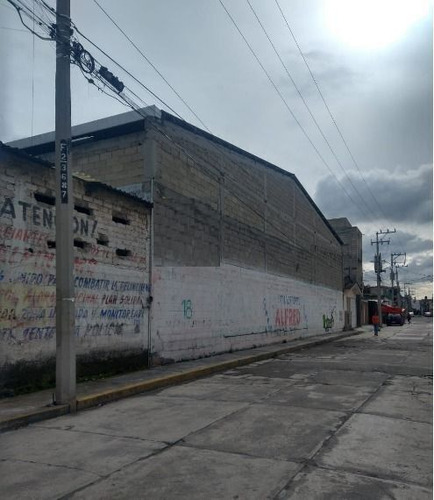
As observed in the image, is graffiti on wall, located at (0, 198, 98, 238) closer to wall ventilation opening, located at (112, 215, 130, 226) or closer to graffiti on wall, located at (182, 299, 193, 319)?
wall ventilation opening, located at (112, 215, 130, 226)

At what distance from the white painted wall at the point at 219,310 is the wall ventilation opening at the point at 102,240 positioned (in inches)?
84.5

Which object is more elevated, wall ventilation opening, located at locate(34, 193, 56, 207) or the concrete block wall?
wall ventilation opening, located at locate(34, 193, 56, 207)

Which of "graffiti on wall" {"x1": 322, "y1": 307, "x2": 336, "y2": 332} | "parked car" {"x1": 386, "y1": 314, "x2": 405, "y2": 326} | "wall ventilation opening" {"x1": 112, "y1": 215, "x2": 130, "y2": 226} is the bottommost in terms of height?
"parked car" {"x1": 386, "y1": 314, "x2": 405, "y2": 326}

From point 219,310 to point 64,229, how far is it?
901cm

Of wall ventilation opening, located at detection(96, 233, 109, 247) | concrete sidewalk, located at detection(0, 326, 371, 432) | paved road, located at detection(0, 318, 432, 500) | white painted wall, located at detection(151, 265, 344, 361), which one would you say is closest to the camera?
paved road, located at detection(0, 318, 432, 500)

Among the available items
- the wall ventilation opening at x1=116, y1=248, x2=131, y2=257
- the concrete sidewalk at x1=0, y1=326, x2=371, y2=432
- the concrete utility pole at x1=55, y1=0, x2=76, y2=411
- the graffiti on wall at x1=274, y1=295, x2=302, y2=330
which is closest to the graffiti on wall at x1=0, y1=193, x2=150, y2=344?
the wall ventilation opening at x1=116, y1=248, x2=131, y2=257

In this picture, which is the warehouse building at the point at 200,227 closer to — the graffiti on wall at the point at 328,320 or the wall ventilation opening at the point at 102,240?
the wall ventilation opening at the point at 102,240

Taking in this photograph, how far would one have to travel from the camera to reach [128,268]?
1231 cm

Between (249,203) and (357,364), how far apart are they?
790 centimetres

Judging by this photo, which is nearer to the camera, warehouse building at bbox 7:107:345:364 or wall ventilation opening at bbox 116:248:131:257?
wall ventilation opening at bbox 116:248:131:257

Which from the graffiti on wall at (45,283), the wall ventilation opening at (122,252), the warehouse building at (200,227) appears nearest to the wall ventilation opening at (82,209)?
the graffiti on wall at (45,283)

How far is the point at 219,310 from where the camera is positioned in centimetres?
1652

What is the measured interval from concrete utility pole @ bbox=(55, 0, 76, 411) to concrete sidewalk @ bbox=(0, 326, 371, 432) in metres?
0.43

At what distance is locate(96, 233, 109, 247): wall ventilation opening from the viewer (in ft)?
37.5
